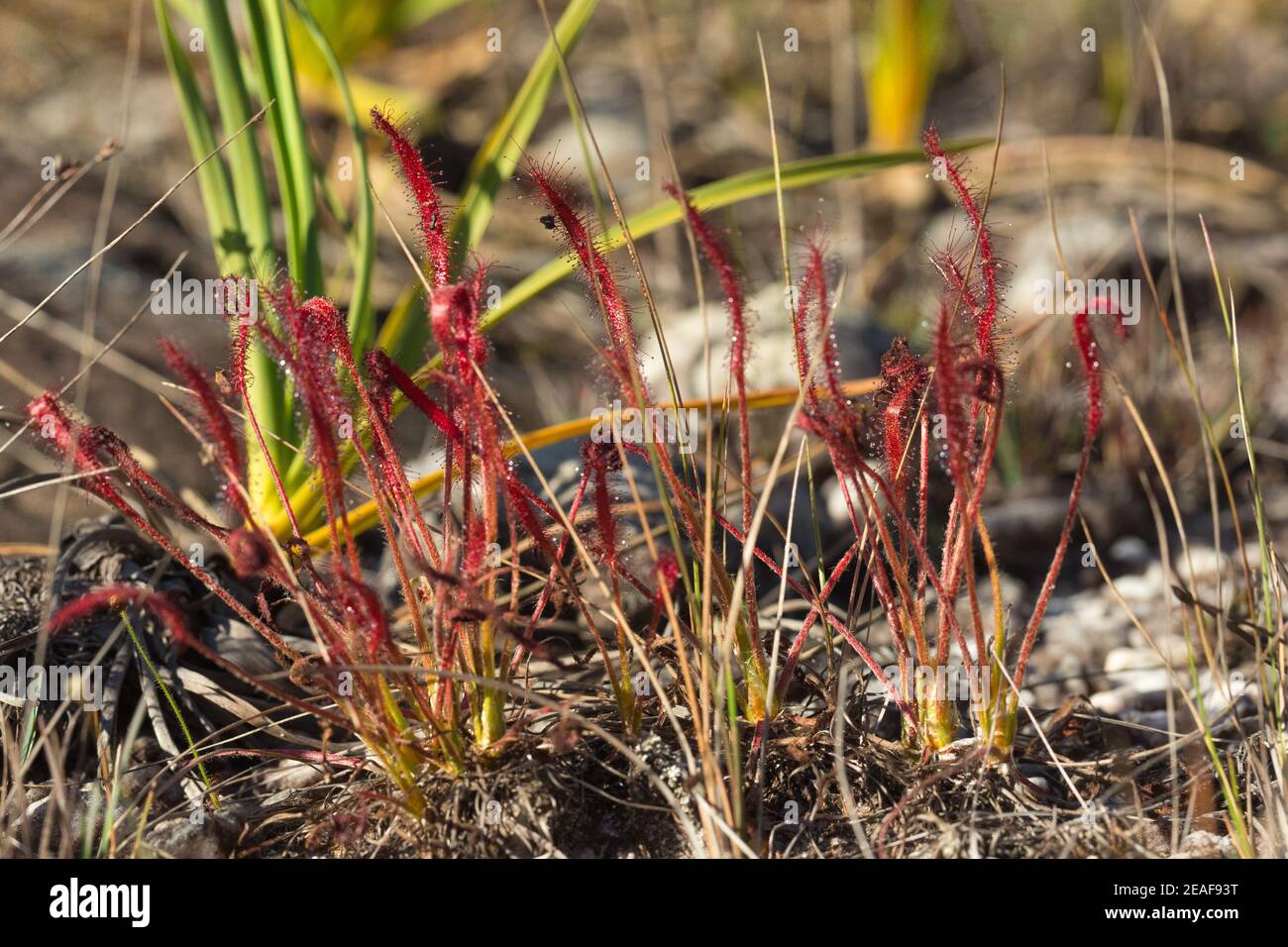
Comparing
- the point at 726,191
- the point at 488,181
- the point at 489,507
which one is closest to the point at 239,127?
the point at 488,181

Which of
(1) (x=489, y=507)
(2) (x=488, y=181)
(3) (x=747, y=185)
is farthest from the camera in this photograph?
(2) (x=488, y=181)

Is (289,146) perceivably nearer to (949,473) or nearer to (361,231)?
(361,231)

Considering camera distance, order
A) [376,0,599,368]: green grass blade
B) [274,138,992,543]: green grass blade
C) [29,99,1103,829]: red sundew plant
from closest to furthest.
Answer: [29,99,1103,829]: red sundew plant < [274,138,992,543]: green grass blade < [376,0,599,368]: green grass blade

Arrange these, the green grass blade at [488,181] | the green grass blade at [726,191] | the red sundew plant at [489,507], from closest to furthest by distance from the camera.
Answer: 1. the red sundew plant at [489,507]
2. the green grass blade at [726,191]
3. the green grass blade at [488,181]

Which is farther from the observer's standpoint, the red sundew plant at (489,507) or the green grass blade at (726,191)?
the green grass blade at (726,191)

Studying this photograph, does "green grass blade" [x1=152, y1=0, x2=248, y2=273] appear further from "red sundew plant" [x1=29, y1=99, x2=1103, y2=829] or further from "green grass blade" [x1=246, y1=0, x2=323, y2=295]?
"red sundew plant" [x1=29, y1=99, x2=1103, y2=829]

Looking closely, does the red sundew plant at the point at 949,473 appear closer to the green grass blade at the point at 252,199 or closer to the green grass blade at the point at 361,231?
the green grass blade at the point at 361,231

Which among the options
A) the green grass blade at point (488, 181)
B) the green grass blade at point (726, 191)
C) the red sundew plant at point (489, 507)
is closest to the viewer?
the red sundew plant at point (489, 507)

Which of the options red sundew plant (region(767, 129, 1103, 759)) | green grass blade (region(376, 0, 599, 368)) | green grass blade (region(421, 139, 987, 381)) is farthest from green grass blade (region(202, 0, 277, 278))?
red sundew plant (region(767, 129, 1103, 759))

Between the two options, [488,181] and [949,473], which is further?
[488,181]

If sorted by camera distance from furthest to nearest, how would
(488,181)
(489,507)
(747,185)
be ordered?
1. (488,181)
2. (747,185)
3. (489,507)

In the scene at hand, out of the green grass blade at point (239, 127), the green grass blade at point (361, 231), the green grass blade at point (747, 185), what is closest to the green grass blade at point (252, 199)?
the green grass blade at point (239, 127)
